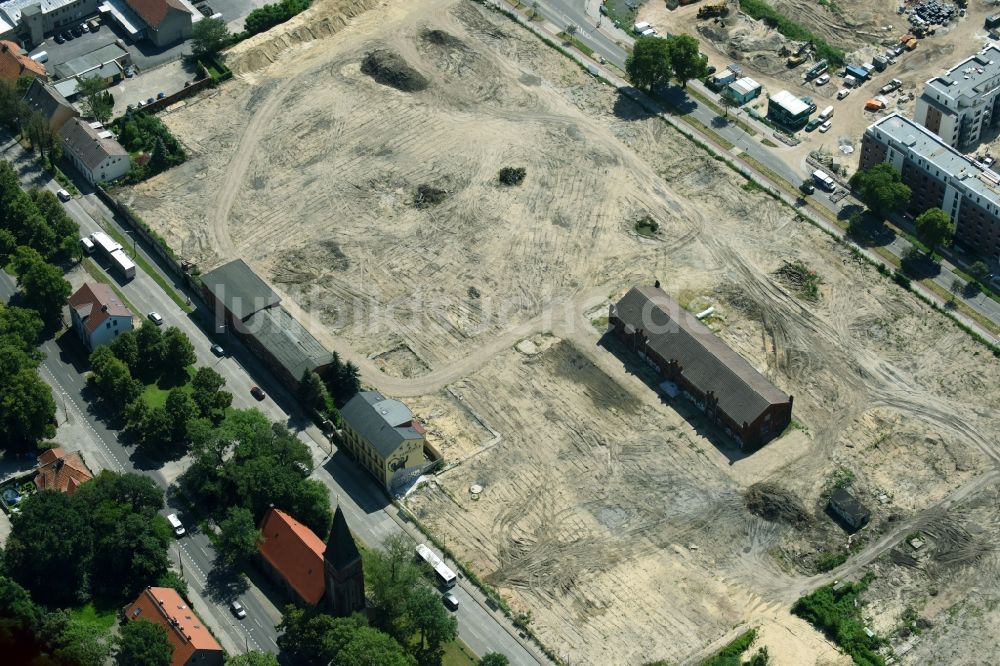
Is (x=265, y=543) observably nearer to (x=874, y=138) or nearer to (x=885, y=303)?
(x=885, y=303)

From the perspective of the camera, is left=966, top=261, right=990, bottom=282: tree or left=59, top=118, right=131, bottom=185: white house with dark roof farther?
left=59, top=118, right=131, bottom=185: white house with dark roof

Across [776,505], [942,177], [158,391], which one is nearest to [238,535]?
[158,391]

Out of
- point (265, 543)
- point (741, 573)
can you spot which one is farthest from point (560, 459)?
point (265, 543)

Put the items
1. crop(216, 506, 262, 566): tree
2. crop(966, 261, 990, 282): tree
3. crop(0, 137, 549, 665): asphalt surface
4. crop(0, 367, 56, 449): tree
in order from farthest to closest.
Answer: crop(966, 261, 990, 282): tree → crop(0, 367, 56, 449): tree → crop(216, 506, 262, 566): tree → crop(0, 137, 549, 665): asphalt surface

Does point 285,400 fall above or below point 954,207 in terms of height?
below

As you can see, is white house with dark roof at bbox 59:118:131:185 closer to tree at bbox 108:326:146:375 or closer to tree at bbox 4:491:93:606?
tree at bbox 108:326:146:375

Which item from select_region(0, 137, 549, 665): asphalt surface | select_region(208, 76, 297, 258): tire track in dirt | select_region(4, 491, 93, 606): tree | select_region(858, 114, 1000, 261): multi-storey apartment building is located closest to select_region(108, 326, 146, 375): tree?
select_region(0, 137, 549, 665): asphalt surface

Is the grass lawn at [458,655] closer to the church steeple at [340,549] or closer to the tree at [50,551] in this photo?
the church steeple at [340,549]
